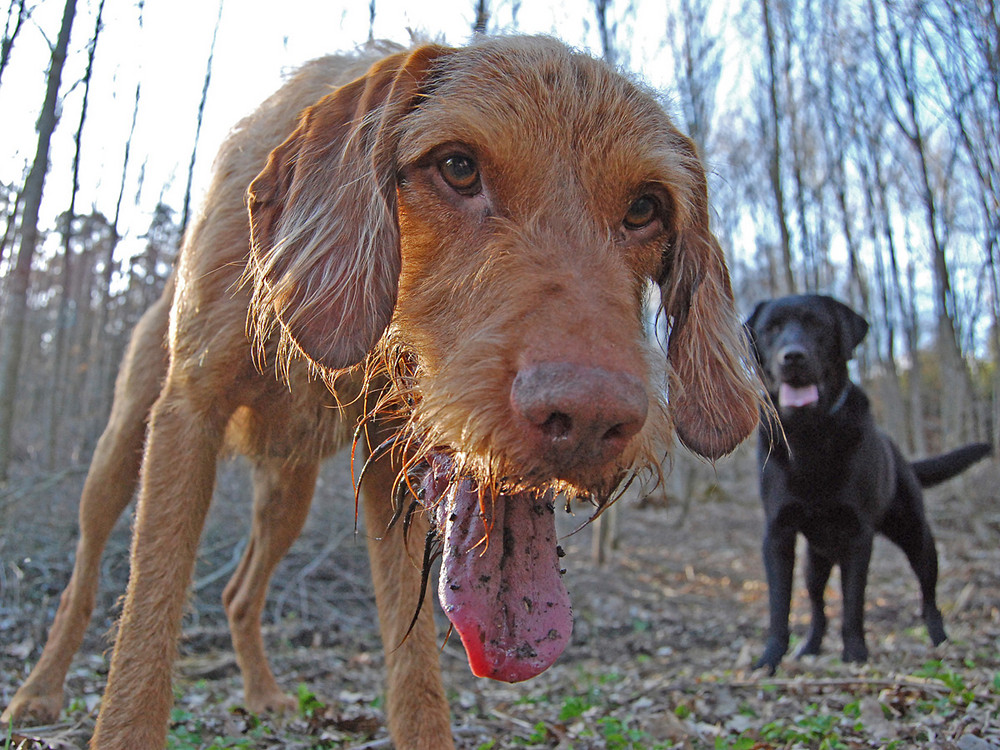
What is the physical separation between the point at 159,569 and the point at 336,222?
123cm

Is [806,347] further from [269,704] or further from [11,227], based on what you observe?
[11,227]

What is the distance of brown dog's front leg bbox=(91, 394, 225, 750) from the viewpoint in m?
2.18

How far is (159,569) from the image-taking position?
236 cm

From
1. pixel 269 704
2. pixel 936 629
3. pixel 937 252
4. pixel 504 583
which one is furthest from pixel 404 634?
pixel 937 252

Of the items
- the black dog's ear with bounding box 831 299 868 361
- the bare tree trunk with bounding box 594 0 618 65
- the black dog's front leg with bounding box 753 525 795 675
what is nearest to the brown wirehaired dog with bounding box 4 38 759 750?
the black dog's front leg with bounding box 753 525 795 675

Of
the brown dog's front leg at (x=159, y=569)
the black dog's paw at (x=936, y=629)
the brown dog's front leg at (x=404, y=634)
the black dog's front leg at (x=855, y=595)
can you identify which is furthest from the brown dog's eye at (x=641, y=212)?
the black dog's paw at (x=936, y=629)

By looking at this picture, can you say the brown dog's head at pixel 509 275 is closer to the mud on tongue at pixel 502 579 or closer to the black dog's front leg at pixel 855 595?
the mud on tongue at pixel 502 579

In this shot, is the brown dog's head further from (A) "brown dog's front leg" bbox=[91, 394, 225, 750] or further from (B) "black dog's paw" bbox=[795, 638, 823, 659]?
(B) "black dog's paw" bbox=[795, 638, 823, 659]

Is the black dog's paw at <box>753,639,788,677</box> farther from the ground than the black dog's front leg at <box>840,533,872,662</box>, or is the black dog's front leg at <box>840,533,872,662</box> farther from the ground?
the black dog's front leg at <box>840,533,872,662</box>

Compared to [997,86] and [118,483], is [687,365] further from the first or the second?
[997,86]

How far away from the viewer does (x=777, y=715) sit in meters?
3.24

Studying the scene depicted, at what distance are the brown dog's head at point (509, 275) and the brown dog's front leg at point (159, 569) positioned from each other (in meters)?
0.51

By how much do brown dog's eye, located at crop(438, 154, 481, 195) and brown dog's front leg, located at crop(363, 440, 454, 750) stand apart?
1119mm

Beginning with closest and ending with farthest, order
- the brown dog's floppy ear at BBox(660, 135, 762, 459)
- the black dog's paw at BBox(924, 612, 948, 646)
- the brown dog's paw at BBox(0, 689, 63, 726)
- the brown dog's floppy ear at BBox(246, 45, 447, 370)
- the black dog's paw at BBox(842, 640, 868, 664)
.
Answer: the brown dog's floppy ear at BBox(246, 45, 447, 370) → the brown dog's floppy ear at BBox(660, 135, 762, 459) → the brown dog's paw at BBox(0, 689, 63, 726) → the black dog's paw at BBox(842, 640, 868, 664) → the black dog's paw at BBox(924, 612, 948, 646)
